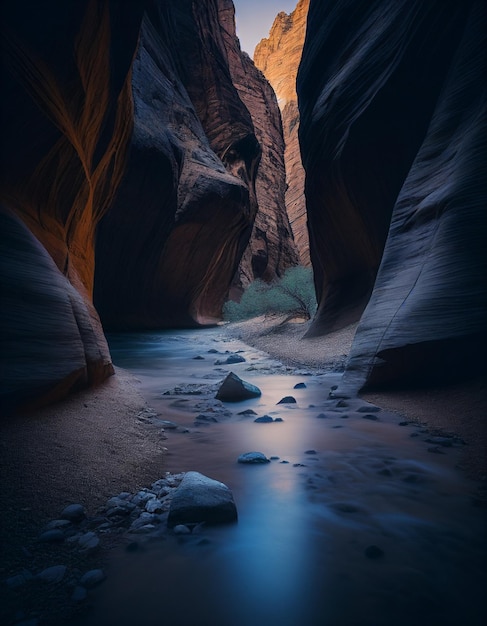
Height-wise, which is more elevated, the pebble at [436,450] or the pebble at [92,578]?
the pebble at [436,450]

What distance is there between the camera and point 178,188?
20.4m

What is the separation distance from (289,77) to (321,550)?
329 ft

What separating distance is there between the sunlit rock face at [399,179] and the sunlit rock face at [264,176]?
24035 mm

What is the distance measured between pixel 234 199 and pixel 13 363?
21.6 meters

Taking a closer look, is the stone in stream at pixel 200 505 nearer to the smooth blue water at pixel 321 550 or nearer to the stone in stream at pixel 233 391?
the smooth blue water at pixel 321 550

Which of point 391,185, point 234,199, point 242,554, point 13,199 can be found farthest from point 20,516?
point 234,199

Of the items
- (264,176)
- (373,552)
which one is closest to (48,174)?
(373,552)

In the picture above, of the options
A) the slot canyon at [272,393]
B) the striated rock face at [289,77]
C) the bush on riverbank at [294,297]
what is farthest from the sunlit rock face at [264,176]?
the slot canyon at [272,393]

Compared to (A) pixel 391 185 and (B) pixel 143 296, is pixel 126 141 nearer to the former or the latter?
(A) pixel 391 185

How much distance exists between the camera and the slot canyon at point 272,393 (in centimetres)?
133

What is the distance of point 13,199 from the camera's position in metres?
3.63

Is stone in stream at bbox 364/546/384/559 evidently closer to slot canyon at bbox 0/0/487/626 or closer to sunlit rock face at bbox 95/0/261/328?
slot canyon at bbox 0/0/487/626

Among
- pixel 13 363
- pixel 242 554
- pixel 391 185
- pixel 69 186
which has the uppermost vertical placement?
pixel 391 185

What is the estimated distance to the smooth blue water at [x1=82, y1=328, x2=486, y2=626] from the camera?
1.20m
